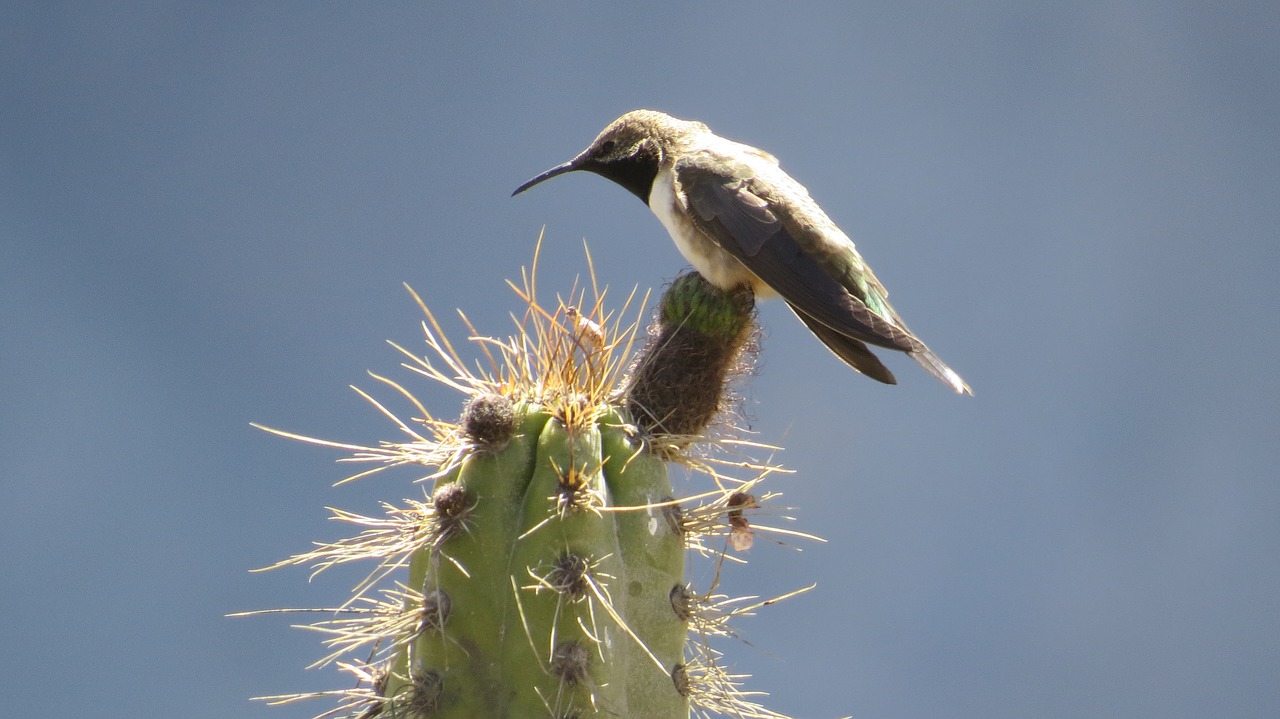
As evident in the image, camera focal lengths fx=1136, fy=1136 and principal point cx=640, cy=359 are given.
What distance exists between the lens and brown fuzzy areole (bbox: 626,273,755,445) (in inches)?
64.8

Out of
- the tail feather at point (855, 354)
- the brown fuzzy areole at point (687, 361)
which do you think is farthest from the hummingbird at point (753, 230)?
the brown fuzzy areole at point (687, 361)

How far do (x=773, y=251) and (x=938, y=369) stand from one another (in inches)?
14.7

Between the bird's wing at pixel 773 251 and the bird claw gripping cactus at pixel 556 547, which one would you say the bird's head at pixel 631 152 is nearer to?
the bird's wing at pixel 773 251

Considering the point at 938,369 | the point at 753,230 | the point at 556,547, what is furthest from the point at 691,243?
the point at 556,547

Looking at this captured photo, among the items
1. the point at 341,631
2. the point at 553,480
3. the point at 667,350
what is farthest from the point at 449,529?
the point at 667,350

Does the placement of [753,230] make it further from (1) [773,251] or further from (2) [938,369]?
(2) [938,369]

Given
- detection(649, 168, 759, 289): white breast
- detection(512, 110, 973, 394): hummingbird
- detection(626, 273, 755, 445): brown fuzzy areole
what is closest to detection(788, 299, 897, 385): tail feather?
detection(512, 110, 973, 394): hummingbird

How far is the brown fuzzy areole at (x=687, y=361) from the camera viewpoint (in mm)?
1646

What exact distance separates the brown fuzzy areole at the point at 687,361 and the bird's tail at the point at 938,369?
1.42 feet

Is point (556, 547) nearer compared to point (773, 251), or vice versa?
point (556, 547)

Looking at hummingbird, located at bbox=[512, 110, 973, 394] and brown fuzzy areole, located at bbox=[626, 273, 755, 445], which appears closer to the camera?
brown fuzzy areole, located at bbox=[626, 273, 755, 445]

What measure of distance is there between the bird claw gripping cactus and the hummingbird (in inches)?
15.0

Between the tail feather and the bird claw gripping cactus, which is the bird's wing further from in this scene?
the bird claw gripping cactus

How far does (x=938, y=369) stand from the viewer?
209 centimetres
